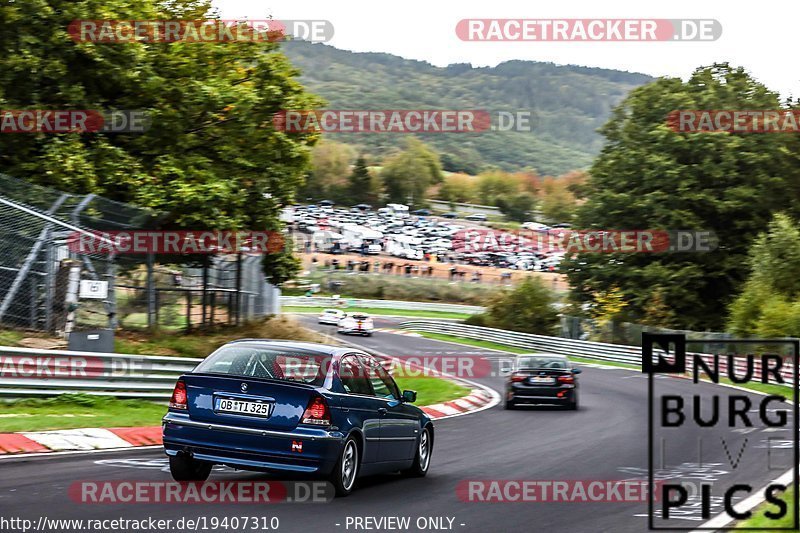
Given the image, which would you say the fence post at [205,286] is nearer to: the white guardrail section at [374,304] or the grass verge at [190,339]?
the grass verge at [190,339]

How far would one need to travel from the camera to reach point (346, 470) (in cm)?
979

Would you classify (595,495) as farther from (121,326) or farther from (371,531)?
(121,326)

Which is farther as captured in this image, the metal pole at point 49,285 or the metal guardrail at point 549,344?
the metal guardrail at point 549,344

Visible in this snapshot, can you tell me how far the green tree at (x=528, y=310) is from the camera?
58719 mm

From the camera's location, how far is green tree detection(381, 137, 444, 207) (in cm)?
15988

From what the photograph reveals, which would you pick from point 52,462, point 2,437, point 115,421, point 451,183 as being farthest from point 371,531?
point 451,183

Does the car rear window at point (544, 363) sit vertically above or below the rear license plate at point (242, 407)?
below

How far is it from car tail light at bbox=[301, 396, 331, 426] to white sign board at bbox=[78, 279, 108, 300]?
10.0 metres

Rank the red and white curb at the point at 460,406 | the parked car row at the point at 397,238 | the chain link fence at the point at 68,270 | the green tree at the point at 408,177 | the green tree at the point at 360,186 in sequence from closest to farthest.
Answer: the chain link fence at the point at 68,270
the red and white curb at the point at 460,406
the parked car row at the point at 397,238
the green tree at the point at 360,186
the green tree at the point at 408,177

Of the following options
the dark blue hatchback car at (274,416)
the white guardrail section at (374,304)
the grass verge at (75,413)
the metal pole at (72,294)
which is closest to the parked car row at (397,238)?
the white guardrail section at (374,304)

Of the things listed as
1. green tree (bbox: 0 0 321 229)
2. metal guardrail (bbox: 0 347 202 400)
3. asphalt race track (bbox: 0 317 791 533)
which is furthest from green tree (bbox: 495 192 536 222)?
metal guardrail (bbox: 0 347 202 400)

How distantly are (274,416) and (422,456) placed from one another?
2.89 meters

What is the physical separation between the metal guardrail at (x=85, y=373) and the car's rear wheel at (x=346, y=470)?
26.0 ft

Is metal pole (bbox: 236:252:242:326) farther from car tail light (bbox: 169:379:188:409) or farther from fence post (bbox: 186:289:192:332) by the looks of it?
car tail light (bbox: 169:379:188:409)
